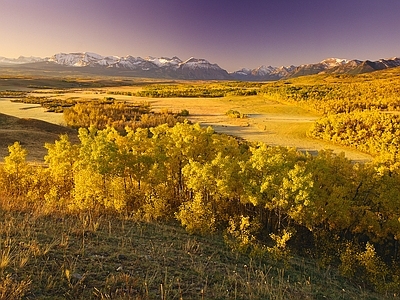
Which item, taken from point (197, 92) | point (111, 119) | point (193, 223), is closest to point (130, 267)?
point (193, 223)

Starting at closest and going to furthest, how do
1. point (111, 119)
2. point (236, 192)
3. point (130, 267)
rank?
point (130, 267)
point (236, 192)
point (111, 119)

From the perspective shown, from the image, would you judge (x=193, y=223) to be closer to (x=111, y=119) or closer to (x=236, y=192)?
(x=236, y=192)

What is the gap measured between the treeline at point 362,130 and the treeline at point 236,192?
39.7 ft

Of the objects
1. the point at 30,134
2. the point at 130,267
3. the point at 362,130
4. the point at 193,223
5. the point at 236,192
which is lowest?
the point at 30,134

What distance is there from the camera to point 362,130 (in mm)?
23375

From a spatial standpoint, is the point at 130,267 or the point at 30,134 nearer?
the point at 130,267

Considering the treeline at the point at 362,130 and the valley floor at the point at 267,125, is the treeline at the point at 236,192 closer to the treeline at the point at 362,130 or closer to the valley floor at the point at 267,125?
the valley floor at the point at 267,125

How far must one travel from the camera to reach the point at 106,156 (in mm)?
9539

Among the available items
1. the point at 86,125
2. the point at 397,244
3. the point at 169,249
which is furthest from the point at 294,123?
the point at 169,249

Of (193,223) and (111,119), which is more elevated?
(193,223)

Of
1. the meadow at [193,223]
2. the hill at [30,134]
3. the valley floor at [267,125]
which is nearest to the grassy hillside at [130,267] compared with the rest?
the meadow at [193,223]

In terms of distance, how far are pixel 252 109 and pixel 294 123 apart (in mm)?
12972

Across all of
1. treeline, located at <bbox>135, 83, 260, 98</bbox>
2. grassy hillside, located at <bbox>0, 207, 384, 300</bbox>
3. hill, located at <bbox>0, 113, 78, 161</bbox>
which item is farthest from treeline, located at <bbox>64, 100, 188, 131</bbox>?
treeline, located at <bbox>135, 83, 260, 98</bbox>

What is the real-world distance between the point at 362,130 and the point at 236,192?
672 inches
